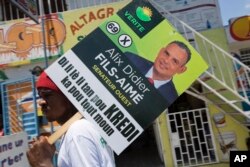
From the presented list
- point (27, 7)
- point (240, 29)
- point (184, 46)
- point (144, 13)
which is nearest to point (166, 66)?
point (184, 46)

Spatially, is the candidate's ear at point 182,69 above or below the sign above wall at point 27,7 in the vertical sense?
below

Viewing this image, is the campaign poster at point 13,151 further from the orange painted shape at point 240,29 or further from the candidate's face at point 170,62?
the orange painted shape at point 240,29

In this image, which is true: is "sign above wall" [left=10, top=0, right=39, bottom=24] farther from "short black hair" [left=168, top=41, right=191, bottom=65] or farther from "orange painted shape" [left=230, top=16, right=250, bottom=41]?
"short black hair" [left=168, top=41, right=191, bottom=65]

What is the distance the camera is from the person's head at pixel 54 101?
6.21 ft

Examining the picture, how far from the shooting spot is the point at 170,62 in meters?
1.86

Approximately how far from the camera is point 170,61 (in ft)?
6.10

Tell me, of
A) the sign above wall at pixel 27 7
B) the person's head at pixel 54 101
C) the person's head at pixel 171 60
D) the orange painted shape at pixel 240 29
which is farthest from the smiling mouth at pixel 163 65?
the orange painted shape at pixel 240 29

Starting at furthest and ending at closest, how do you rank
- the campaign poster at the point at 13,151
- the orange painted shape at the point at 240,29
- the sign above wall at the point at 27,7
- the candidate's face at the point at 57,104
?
1. the orange painted shape at the point at 240,29
2. the sign above wall at the point at 27,7
3. the candidate's face at the point at 57,104
4. the campaign poster at the point at 13,151

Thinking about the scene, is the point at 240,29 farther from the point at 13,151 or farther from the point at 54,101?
the point at 13,151

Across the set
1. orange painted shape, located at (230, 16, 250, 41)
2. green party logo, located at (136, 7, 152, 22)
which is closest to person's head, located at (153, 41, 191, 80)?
green party logo, located at (136, 7, 152, 22)

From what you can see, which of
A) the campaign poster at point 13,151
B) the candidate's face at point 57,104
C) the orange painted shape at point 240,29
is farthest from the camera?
the orange painted shape at point 240,29

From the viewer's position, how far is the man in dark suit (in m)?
1.83

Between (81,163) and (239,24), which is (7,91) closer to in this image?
(239,24)

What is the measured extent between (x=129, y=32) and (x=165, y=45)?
22 cm
